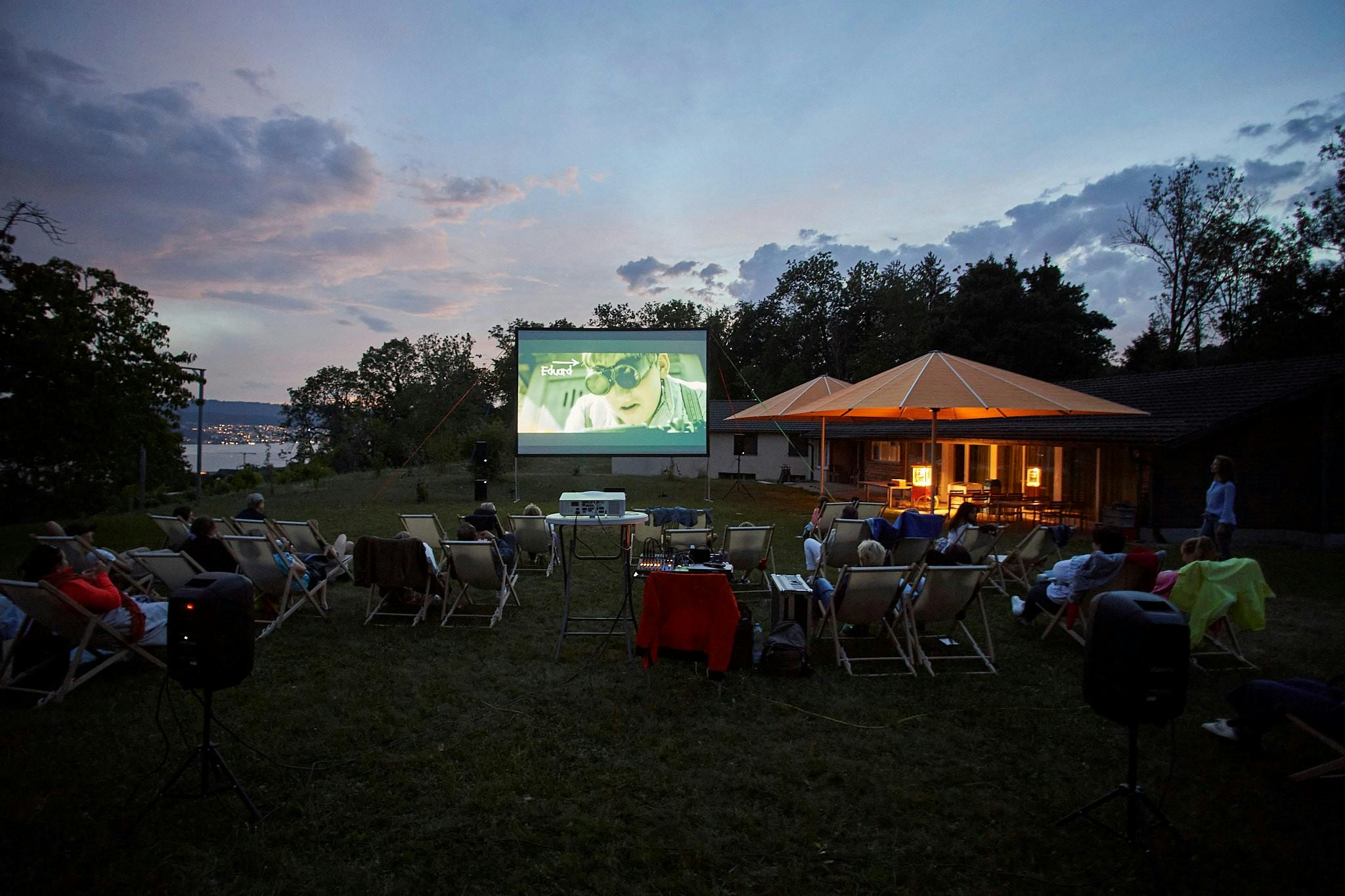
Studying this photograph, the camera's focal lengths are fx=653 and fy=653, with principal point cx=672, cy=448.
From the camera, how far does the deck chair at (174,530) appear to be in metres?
7.34

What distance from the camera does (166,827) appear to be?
2830 mm

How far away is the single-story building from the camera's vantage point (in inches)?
455

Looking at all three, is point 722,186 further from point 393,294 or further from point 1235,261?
point 1235,261

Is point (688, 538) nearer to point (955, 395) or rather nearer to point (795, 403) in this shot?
point (955, 395)

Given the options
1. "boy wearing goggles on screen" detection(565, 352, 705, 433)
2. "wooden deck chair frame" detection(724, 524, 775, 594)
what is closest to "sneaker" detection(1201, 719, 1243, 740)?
"wooden deck chair frame" detection(724, 524, 775, 594)

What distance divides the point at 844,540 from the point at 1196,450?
8.49 m

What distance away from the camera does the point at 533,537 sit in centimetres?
840

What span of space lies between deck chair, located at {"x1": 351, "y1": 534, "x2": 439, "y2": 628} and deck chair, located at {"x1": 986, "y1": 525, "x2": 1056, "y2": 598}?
5734 millimetres

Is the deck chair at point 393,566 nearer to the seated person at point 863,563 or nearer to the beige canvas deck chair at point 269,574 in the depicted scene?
the beige canvas deck chair at point 269,574

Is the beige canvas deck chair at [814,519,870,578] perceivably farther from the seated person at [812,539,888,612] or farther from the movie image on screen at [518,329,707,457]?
the movie image on screen at [518,329,707,457]

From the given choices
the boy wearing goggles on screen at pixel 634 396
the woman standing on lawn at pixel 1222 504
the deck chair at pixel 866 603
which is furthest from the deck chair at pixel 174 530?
the woman standing on lawn at pixel 1222 504

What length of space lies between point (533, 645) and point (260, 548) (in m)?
2.77

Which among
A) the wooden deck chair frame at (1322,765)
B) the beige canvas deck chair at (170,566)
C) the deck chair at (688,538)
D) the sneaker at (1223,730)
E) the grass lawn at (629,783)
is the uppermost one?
the deck chair at (688,538)

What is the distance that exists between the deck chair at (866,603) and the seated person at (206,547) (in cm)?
515
